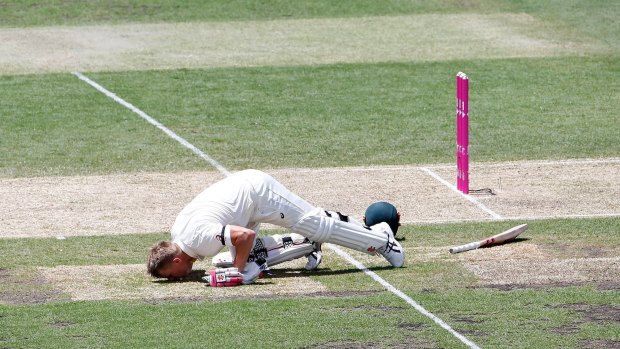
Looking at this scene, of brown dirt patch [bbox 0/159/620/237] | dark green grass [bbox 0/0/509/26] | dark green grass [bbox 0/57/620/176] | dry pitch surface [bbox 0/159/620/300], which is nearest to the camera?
dry pitch surface [bbox 0/159/620/300]

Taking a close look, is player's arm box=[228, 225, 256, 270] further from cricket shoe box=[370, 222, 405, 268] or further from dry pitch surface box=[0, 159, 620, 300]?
cricket shoe box=[370, 222, 405, 268]

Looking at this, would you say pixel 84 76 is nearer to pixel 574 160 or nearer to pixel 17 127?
pixel 17 127

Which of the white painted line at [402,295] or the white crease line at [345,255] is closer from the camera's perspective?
the white painted line at [402,295]

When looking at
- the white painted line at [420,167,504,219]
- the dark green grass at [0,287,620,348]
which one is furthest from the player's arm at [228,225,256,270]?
the white painted line at [420,167,504,219]

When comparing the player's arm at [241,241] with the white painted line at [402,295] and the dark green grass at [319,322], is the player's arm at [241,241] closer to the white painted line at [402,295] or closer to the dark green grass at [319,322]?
the dark green grass at [319,322]

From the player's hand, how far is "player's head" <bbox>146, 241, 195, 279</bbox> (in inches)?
12.2

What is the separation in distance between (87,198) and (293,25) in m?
14.4

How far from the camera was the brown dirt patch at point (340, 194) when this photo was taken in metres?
15.6

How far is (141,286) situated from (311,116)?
1035 cm

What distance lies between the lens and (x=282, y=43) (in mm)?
28484

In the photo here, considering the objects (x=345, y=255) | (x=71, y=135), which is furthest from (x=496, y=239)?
(x=71, y=135)

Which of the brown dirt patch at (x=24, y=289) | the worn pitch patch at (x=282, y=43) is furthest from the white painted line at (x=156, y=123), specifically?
the brown dirt patch at (x=24, y=289)

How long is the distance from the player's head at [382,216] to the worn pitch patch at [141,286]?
4.79 ft

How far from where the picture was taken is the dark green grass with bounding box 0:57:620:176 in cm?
1958
